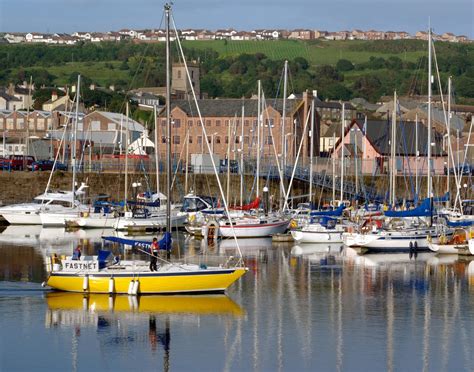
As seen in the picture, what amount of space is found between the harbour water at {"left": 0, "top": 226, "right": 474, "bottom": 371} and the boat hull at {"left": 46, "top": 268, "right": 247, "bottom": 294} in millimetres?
287

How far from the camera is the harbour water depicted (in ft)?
99.5

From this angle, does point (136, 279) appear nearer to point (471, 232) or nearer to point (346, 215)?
point (471, 232)

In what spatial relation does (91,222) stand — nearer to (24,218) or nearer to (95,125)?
(24,218)

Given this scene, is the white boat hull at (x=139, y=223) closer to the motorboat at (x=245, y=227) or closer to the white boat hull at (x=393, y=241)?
the motorboat at (x=245, y=227)

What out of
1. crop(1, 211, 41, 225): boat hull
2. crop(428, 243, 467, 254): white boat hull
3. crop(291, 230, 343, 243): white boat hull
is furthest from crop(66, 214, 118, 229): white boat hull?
crop(428, 243, 467, 254): white boat hull

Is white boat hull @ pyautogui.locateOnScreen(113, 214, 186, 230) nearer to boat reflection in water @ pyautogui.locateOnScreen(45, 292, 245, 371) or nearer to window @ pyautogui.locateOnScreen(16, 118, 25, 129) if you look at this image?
boat reflection in water @ pyautogui.locateOnScreen(45, 292, 245, 371)

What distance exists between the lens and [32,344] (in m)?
32.1

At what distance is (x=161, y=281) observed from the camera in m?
37.3

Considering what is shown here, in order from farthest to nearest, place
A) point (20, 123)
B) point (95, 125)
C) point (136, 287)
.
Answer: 1. point (20, 123)
2. point (95, 125)
3. point (136, 287)

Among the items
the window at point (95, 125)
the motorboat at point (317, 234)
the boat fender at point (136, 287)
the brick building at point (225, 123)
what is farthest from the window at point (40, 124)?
the boat fender at point (136, 287)

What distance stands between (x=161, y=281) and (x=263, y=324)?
4.20 metres

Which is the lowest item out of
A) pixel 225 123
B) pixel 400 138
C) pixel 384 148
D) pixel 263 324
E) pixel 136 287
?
pixel 263 324

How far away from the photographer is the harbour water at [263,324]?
30.3 meters

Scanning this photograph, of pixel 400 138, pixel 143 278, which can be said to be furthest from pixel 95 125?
pixel 143 278
